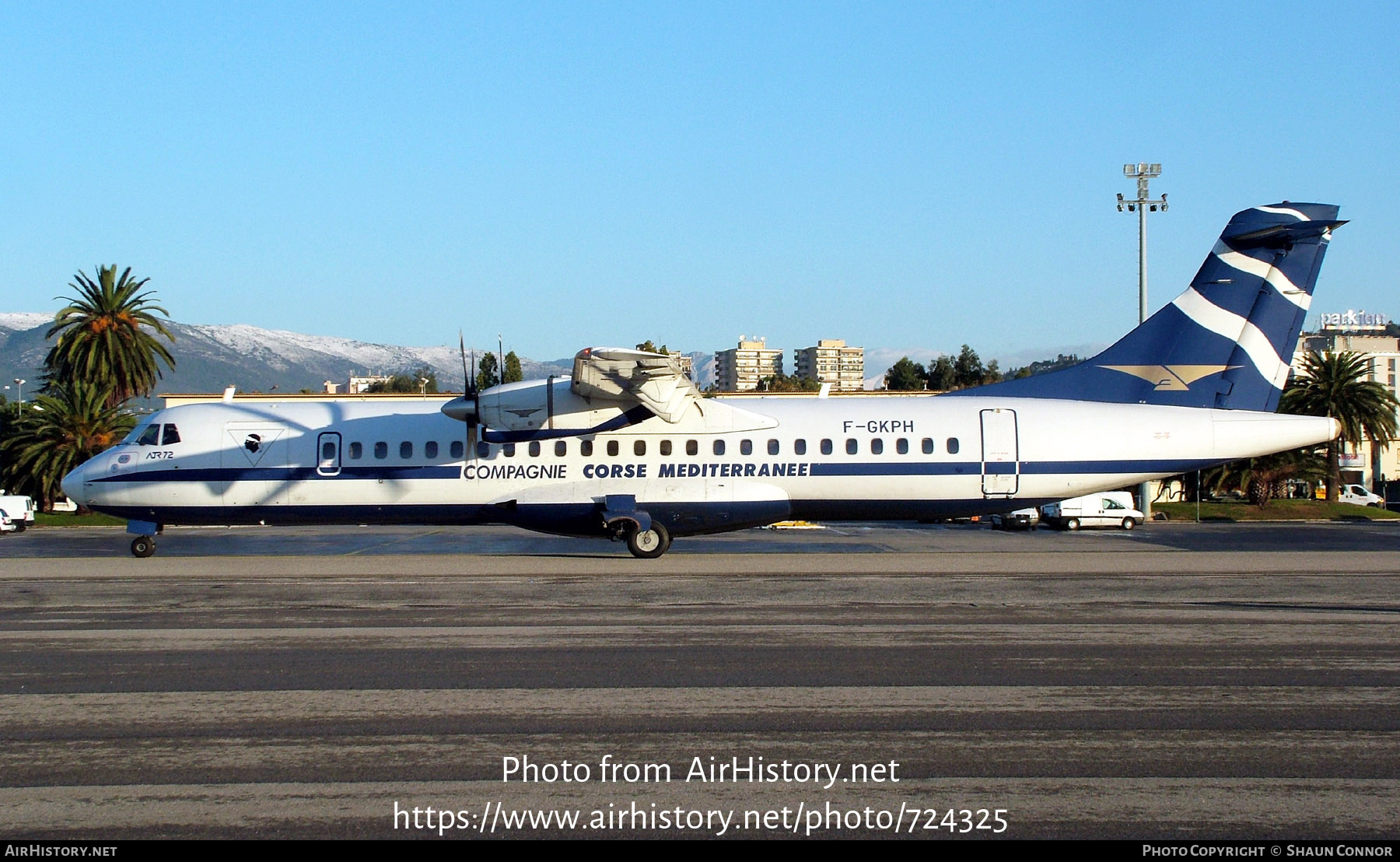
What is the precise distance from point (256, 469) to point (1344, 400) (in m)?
51.3

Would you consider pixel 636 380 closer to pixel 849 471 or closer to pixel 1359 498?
pixel 849 471

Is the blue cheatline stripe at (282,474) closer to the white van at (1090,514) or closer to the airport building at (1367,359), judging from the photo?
the white van at (1090,514)

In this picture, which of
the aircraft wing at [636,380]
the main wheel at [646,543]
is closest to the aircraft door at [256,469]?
the aircraft wing at [636,380]

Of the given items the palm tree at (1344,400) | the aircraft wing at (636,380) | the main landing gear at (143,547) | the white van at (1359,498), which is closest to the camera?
the aircraft wing at (636,380)

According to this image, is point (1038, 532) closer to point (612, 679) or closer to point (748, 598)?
point (748, 598)

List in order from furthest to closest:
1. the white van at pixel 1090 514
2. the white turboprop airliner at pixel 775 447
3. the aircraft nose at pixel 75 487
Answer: the white van at pixel 1090 514 < the aircraft nose at pixel 75 487 < the white turboprop airliner at pixel 775 447

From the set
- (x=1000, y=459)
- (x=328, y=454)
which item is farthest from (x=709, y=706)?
(x=328, y=454)

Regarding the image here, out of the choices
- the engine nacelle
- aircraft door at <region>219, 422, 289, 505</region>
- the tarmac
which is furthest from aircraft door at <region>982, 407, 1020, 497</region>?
aircraft door at <region>219, 422, 289, 505</region>

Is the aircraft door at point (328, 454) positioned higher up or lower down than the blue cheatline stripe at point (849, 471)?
higher up

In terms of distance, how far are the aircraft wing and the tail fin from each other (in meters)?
9.01

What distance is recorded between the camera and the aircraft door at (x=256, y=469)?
21594 millimetres

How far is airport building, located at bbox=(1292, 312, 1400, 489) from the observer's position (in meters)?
79.3

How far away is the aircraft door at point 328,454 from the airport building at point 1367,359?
50.4 metres

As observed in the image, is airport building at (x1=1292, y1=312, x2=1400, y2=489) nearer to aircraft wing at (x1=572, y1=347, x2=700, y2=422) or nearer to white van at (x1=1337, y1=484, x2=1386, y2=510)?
white van at (x1=1337, y1=484, x2=1386, y2=510)
